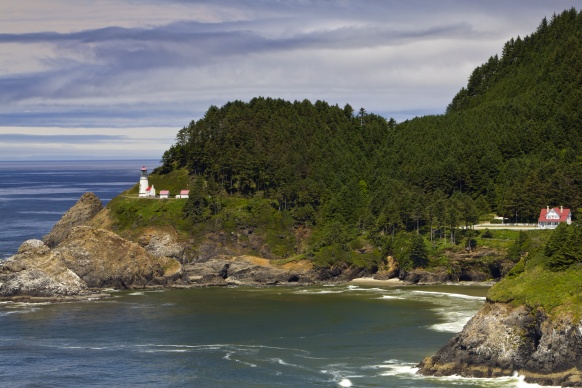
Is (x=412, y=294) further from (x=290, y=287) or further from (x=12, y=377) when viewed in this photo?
(x=12, y=377)

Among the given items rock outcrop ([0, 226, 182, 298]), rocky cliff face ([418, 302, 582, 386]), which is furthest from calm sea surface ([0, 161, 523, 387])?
rock outcrop ([0, 226, 182, 298])

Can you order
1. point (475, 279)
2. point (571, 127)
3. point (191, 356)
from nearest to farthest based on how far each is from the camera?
point (191, 356) < point (475, 279) < point (571, 127)

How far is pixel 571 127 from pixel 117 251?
97.2 meters

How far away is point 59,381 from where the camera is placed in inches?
3445

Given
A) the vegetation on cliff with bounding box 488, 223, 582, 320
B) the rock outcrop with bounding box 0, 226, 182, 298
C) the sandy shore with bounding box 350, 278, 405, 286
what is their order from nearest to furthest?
the vegetation on cliff with bounding box 488, 223, 582, 320 < the rock outcrop with bounding box 0, 226, 182, 298 < the sandy shore with bounding box 350, 278, 405, 286

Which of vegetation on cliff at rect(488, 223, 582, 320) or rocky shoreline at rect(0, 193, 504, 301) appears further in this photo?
rocky shoreline at rect(0, 193, 504, 301)

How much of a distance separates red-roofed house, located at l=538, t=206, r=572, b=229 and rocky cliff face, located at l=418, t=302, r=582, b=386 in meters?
68.1

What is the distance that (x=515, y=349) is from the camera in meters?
81.1

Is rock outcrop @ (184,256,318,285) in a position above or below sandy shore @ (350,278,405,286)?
above

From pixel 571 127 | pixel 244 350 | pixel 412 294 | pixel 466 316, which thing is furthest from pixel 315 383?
pixel 571 127

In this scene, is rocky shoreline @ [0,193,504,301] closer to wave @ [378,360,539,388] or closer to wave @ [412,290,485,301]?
wave @ [412,290,485,301]

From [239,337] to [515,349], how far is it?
37246 mm

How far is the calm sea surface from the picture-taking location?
87.7 m

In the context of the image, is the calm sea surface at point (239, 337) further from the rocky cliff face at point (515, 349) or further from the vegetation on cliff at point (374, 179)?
the vegetation on cliff at point (374, 179)
